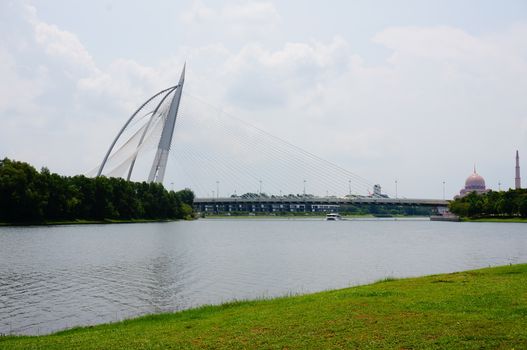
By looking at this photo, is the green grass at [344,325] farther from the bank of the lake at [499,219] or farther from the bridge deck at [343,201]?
the bridge deck at [343,201]

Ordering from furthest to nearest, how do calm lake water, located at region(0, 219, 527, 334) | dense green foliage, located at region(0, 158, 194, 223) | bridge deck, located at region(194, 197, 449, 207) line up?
bridge deck, located at region(194, 197, 449, 207) < dense green foliage, located at region(0, 158, 194, 223) < calm lake water, located at region(0, 219, 527, 334)

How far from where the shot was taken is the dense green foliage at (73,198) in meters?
66.7

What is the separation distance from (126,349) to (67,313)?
8350 mm

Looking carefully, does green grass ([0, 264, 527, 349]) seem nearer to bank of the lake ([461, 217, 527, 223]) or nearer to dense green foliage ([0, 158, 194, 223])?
dense green foliage ([0, 158, 194, 223])

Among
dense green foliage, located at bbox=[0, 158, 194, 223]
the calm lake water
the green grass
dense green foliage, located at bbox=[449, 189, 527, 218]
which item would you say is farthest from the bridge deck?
the green grass

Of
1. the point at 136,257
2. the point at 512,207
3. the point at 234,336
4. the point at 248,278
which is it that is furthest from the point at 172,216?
the point at 234,336

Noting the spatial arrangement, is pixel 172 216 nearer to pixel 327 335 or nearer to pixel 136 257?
pixel 136 257

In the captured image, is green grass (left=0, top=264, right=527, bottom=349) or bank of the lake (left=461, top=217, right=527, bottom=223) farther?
bank of the lake (left=461, top=217, right=527, bottom=223)

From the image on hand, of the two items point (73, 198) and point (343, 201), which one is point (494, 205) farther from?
point (73, 198)

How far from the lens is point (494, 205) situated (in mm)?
109125

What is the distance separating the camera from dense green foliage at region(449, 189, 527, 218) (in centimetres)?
10222

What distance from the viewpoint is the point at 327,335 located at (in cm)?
1075

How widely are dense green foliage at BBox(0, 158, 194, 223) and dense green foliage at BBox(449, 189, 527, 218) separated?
59213 mm

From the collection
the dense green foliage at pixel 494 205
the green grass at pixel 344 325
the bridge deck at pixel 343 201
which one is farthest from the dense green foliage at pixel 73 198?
the dense green foliage at pixel 494 205
